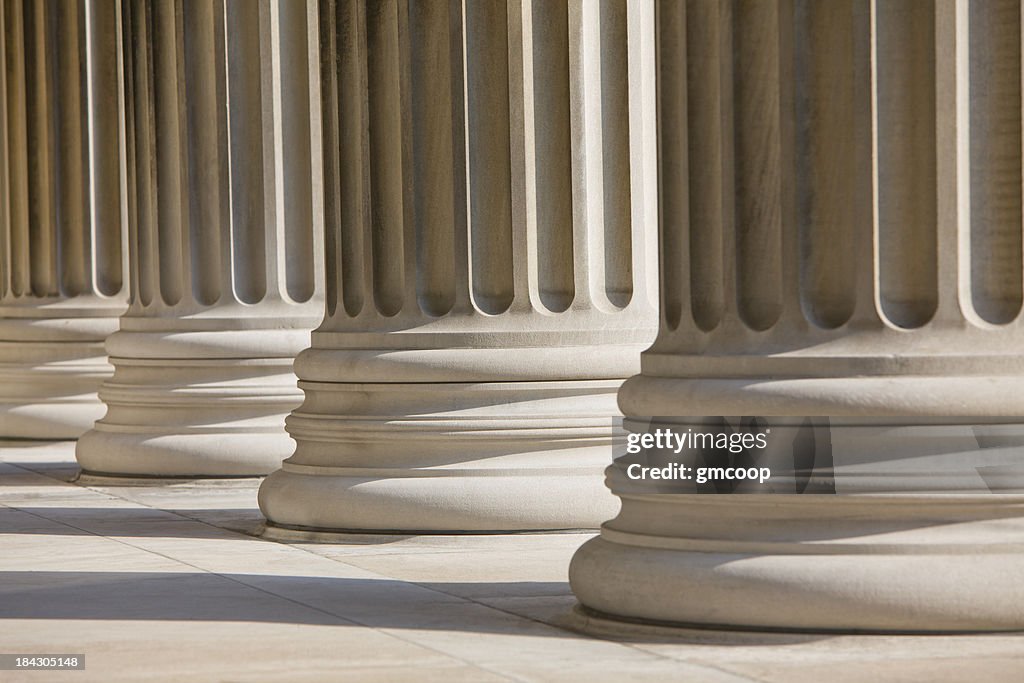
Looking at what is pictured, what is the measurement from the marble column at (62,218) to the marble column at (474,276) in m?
19.4

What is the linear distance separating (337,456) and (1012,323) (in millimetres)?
11954

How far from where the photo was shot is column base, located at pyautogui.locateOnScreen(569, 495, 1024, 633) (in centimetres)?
1780

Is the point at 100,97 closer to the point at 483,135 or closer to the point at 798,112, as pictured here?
the point at 483,135

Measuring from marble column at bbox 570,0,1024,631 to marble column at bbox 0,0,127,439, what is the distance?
97.4 ft

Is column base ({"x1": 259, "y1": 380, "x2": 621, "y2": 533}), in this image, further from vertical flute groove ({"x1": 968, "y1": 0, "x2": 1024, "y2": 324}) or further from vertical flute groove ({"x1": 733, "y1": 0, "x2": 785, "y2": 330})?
vertical flute groove ({"x1": 968, "y1": 0, "x2": 1024, "y2": 324})

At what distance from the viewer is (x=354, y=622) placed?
Result: 19578mm

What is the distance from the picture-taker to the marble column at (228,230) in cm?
3691

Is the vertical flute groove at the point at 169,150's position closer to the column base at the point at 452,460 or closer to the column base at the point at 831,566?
the column base at the point at 452,460

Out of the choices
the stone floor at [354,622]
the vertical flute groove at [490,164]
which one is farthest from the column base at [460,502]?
the vertical flute groove at [490,164]

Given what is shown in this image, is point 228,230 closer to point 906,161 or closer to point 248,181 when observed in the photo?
point 248,181

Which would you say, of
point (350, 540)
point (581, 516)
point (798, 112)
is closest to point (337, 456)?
point (350, 540)

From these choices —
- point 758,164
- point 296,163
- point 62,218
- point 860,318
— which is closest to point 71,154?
point 62,218

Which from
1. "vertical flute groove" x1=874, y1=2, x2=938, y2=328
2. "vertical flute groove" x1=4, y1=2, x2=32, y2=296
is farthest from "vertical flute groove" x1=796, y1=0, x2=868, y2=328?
"vertical flute groove" x1=4, y1=2, x2=32, y2=296

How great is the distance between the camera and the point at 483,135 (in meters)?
28.2
